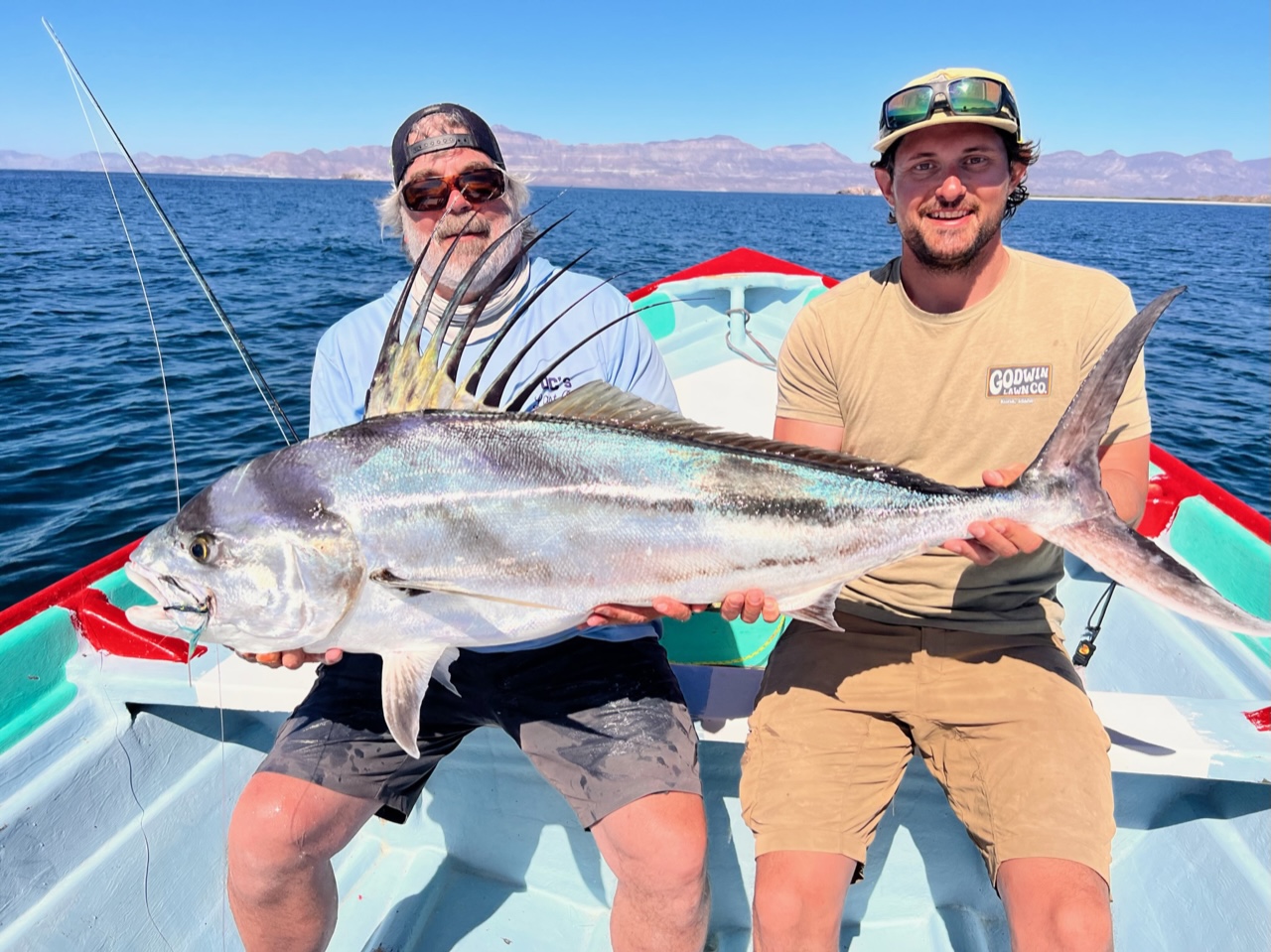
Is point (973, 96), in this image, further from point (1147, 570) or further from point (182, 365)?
point (182, 365)

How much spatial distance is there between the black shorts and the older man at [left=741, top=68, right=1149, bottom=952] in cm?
37

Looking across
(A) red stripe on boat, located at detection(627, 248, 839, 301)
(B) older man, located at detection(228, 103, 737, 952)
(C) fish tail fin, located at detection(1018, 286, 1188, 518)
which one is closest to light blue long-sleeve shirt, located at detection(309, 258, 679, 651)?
(B) older man, located at detection(228, 103, 737, 952)

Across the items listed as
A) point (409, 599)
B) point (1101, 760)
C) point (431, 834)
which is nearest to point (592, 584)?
point (409, 599)

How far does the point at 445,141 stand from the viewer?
329 cm

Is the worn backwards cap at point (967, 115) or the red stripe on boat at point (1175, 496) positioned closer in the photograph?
the worn backwards cap at point (967, 115)

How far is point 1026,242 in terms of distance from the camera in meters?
48.3

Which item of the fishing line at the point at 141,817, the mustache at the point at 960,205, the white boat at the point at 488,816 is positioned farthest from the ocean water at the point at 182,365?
the fishing line at the point at 141,817

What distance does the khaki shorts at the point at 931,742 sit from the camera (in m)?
2.38

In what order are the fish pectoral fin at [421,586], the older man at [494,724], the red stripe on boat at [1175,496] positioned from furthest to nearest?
the red stripe on boat at [1175,496] → the older man at [494,724] → the fish pectoral fin at [421,586]

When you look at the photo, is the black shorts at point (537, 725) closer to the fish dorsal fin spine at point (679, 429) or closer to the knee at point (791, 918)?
the knee at point (791, 918)

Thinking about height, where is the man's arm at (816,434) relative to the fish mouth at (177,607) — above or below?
above

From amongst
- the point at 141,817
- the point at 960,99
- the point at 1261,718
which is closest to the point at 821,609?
the point at 1261,718

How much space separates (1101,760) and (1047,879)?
465 mm

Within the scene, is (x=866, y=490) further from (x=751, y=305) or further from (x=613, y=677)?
(x=751, y=305)
